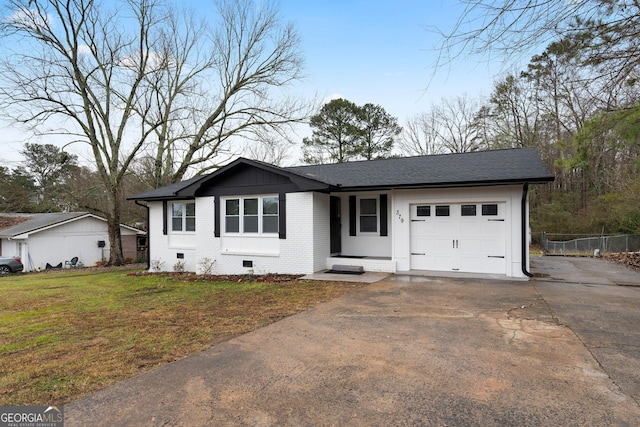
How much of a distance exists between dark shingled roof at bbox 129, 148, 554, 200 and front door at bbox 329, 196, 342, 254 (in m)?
0.88

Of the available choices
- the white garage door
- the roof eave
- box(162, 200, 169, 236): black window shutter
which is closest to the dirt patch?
the white garage door

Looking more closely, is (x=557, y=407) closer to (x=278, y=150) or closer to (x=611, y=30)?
(x=611, y=30)

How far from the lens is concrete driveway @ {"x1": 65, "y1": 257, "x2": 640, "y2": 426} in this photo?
281 cm

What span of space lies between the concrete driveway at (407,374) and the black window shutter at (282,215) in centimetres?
485

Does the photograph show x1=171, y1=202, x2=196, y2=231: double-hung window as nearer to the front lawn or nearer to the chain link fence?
the front lawn

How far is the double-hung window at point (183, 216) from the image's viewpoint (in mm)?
13648

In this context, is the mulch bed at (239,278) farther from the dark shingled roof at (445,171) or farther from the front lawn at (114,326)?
the dark shingled roof at (445,171)

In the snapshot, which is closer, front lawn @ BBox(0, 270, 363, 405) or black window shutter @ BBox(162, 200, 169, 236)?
front lawn @ BBox(0, 270, 363, 405)

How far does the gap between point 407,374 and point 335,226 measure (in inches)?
331

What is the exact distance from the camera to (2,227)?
24.1 meters

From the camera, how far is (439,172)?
33.9 ft

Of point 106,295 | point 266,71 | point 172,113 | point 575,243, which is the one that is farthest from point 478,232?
point 172,113

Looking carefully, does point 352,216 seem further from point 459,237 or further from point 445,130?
point 445,130

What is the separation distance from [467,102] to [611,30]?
23861 mm
